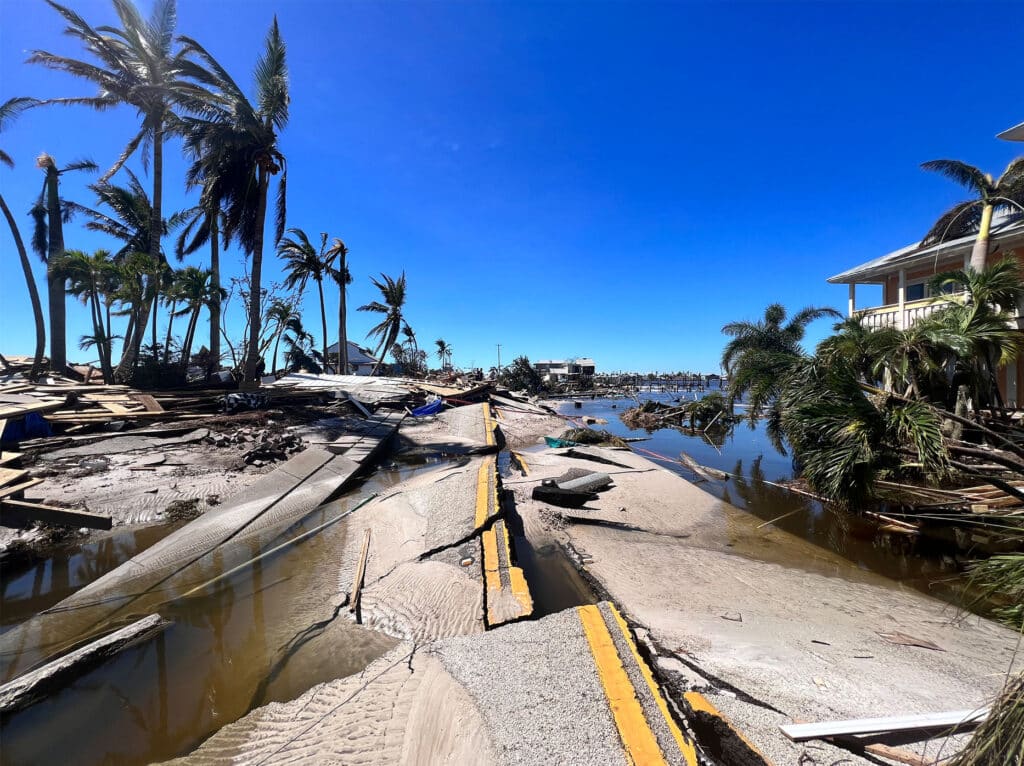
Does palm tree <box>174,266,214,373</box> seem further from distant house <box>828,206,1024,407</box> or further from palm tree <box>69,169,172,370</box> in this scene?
distant house <box>828,206,1024,407</box>

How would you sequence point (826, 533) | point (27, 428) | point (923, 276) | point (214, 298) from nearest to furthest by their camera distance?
point (826, 533) → point (27, 428) → point (923, 276) → point (214, 298)

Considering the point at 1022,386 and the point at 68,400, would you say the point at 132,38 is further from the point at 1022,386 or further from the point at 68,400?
the point at 1022,386

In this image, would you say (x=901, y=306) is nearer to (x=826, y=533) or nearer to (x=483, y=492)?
(x=826, y=533)

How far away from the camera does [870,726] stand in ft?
7.21

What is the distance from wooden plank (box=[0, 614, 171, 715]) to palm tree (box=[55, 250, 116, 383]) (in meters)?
17.4

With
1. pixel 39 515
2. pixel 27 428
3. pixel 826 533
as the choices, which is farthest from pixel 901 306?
pixel 27 428

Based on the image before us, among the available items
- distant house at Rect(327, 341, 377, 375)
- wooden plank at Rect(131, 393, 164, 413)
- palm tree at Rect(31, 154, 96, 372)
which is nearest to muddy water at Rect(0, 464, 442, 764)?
wooden plank at Rect(131, 393, 164, 413)

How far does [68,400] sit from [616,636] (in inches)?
581

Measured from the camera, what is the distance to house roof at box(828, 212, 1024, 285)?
11094mm

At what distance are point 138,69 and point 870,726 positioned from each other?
2754 centimetres

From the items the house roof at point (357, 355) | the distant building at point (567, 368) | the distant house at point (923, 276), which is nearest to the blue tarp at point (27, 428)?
the distant house at point (923, 276)

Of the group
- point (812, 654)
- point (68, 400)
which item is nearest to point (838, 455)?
point (812, 654)

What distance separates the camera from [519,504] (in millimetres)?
7340

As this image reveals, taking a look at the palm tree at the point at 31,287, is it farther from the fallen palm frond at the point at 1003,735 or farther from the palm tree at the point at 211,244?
the fallen palm frond at the point at 1003,735
